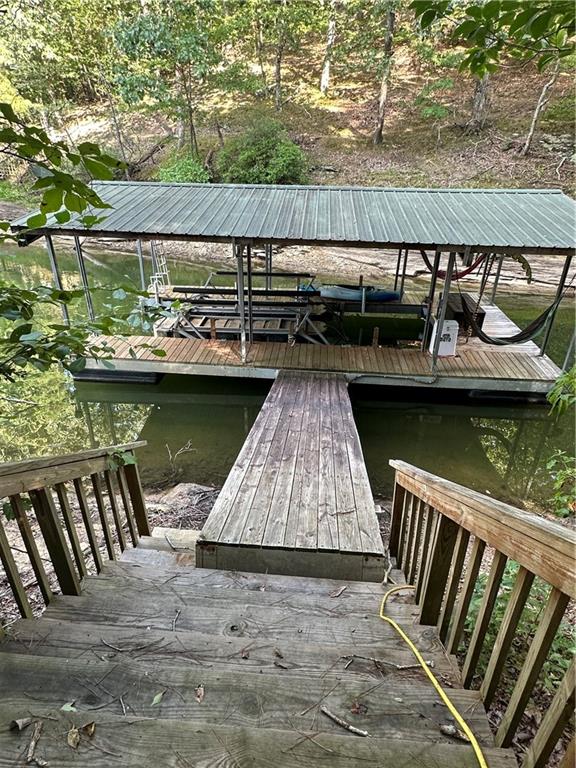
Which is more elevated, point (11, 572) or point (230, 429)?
point (11, 572)

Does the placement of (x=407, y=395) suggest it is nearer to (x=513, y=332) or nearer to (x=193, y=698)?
(x=513, y=332)

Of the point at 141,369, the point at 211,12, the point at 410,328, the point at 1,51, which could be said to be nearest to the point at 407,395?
the point at 410,328

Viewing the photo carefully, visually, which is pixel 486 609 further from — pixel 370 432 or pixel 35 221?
pixel 370 432

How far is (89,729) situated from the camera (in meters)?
1.04

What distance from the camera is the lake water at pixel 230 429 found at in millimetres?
5414

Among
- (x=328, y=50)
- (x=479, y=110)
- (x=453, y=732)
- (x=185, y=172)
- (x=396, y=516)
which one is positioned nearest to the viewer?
(x=453, y=732)

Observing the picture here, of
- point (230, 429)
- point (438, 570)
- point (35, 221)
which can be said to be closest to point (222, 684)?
point (438, 570)

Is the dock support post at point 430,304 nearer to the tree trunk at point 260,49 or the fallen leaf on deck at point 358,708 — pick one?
the fallen leaf on deck at point 358,708

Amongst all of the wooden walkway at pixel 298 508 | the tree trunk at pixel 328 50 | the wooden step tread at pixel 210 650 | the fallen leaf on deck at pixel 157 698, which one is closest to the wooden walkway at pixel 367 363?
the wooden walkway at pixel 298 508

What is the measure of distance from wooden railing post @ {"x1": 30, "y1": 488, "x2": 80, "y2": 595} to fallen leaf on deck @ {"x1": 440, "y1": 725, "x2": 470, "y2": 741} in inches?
60.4

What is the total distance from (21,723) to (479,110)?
22.3 m

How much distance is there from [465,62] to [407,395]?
5.82 m

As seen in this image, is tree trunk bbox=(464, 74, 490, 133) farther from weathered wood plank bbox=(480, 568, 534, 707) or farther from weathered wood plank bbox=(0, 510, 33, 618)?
weathered wood plank bbox=(0, 510, 33, 618)

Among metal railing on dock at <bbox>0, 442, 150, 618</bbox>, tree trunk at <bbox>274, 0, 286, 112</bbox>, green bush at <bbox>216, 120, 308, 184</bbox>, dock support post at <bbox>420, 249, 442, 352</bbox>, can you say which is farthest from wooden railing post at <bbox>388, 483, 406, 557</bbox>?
tree trunk at <bbox>274, 0, 286, 112</bbox>
